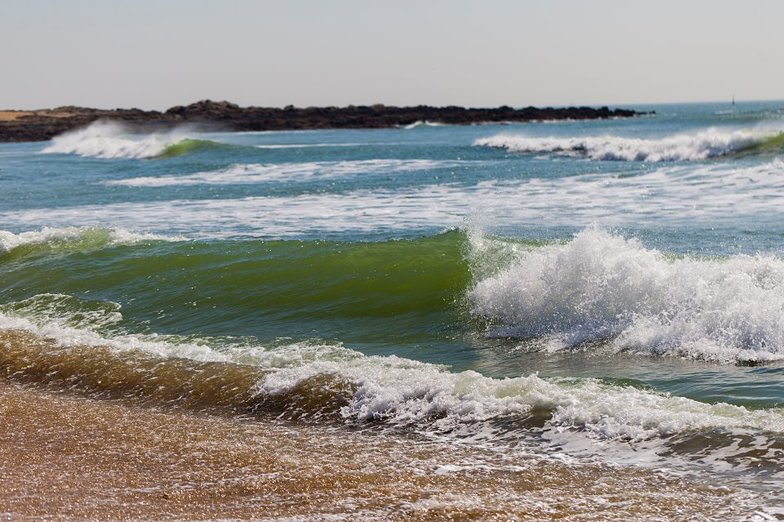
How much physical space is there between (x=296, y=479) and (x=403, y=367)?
9.26ft

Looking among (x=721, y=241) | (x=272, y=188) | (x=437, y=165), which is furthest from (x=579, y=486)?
(x=437, y=165)

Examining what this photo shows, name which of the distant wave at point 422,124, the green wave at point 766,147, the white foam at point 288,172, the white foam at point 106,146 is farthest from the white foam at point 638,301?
the distant wave at point 422,124

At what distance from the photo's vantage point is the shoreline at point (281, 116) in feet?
356

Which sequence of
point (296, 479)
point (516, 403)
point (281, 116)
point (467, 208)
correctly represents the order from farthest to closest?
point (281, 116), point (467, 208), point (516, 403), point (296, 479)

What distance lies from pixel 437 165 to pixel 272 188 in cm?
1045

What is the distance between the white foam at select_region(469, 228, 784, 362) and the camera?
8.95 m

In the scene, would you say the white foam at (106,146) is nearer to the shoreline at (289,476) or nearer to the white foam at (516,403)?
the white foam at (516,403)

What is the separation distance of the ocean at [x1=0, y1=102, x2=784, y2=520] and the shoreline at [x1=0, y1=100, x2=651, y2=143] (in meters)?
87.8

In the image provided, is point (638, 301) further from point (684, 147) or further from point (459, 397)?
point (684, 147)

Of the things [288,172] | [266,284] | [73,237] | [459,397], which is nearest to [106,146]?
[288,172]

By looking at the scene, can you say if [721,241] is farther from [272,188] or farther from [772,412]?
[272,188]

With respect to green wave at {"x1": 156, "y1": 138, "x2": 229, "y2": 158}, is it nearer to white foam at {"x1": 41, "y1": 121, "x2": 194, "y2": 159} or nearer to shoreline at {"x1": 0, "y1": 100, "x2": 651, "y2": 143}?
white foam at {"x1": 41, "y1": 121, "x2": 194, "y2": 159}

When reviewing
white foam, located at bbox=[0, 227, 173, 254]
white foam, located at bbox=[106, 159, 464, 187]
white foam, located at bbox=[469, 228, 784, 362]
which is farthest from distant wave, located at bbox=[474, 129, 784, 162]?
white foam, located at bbox=[469, 228, 784, 362]

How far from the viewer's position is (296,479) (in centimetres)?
603
